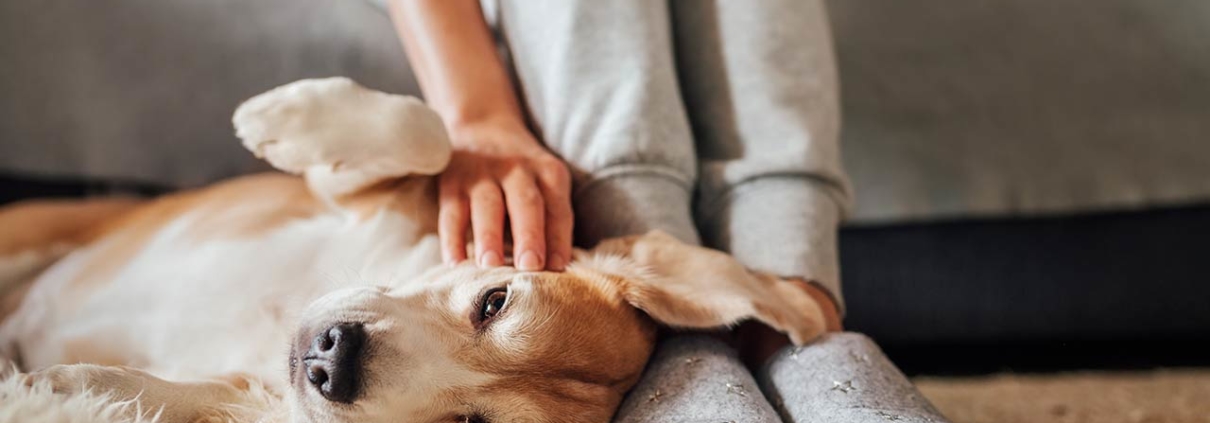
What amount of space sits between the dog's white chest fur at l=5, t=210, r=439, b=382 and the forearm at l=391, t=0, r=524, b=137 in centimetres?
19

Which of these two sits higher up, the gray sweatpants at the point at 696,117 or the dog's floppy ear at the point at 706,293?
the gray sweatpants at the point at 696,117

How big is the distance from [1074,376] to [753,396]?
120 centimetres

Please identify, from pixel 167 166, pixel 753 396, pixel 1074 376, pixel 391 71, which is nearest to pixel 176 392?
pixel 753 396

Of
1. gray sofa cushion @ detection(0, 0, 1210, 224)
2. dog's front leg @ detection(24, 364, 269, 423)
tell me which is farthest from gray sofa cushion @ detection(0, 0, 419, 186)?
dog's front leg @ detection(24, 364, 269, 423)

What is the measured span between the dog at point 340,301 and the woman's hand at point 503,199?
34mm

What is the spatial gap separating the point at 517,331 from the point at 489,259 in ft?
0.44

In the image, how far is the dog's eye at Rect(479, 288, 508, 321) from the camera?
1.06 metres

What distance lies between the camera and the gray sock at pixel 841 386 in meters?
0.93

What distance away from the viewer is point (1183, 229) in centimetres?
192

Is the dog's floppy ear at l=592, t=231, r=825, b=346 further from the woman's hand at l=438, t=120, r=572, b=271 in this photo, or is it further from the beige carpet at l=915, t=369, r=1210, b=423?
the beige carpet at l=915, t=369, r=1210, b=423

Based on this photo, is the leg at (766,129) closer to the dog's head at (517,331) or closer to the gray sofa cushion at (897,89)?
the dog's head at (517,331)

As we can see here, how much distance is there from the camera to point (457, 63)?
141 centimetres

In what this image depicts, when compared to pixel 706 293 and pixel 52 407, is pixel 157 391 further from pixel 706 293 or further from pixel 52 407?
pixel 706 293

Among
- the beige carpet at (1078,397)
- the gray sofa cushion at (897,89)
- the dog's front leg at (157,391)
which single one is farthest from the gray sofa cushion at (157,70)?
the beige carpet at (1078,397)
